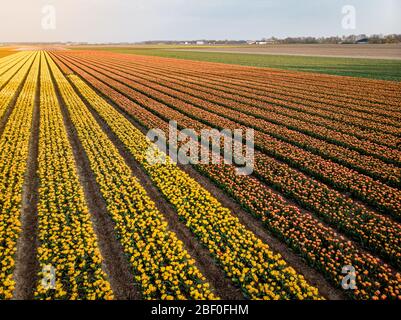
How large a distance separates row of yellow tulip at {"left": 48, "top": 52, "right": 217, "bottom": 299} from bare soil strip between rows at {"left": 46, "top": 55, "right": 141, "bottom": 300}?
0.59ft

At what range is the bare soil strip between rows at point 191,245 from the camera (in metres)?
6.91

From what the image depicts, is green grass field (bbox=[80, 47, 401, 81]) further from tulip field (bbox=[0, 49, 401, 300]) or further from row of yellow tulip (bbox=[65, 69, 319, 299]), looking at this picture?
row of yellow tulip (bbox=[65, 69, 319, 299])

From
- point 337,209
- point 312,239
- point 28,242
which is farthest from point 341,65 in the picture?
point 28,242

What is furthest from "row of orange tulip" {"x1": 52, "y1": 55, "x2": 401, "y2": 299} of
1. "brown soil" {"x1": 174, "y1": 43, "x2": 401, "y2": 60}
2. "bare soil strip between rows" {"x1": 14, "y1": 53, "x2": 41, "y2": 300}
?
"brown soil" {"x1": 174, "y1": 43, "x2": 401, "y2": 60}

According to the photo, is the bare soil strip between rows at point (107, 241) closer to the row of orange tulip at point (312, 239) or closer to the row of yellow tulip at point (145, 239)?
the row of yellow tulip at point (145, 239)

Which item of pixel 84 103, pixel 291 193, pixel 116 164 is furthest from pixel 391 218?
pixel 84 103

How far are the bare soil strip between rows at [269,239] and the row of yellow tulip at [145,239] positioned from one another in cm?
138

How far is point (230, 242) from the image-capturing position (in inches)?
324

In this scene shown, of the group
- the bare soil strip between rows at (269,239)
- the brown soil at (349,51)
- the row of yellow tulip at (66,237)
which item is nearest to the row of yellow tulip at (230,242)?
the bare soil strip between rows at (269,239)

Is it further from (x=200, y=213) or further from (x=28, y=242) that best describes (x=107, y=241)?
(x=200, y=213)

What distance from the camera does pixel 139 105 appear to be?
24469 mm

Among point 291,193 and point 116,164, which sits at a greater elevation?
point 116,164
